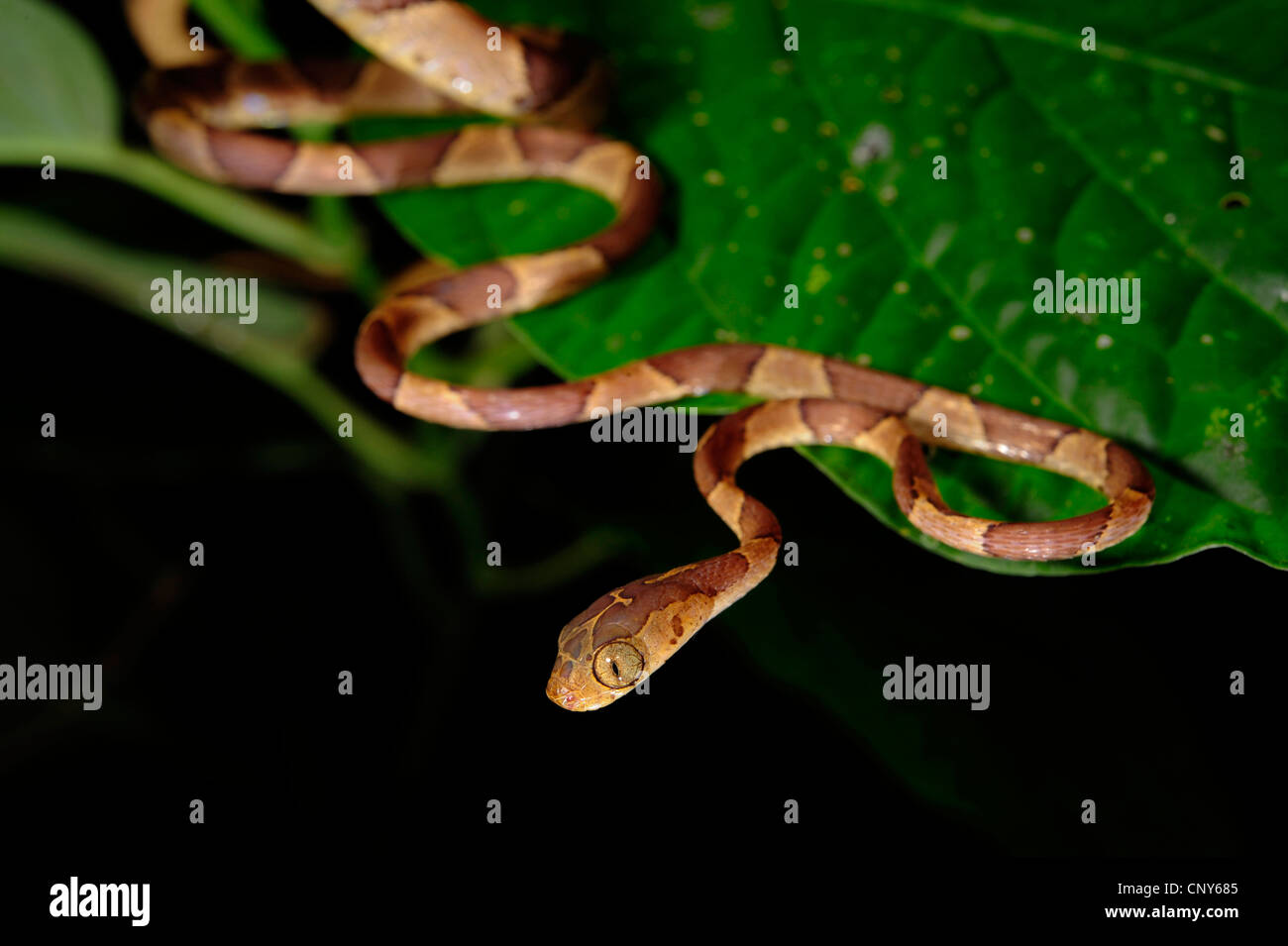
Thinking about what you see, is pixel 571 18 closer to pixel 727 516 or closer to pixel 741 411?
pixel 741 411

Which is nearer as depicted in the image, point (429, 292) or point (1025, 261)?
point (1025, 261)

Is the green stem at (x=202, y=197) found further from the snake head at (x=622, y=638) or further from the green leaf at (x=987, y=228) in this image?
the snake head at (x=622, y=638)

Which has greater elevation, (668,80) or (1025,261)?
(668,80)

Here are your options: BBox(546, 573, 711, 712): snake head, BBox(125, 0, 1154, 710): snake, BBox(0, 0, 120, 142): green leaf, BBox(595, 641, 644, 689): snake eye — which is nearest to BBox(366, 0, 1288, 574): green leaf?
BBox(125, 0, 1154, 710): snake

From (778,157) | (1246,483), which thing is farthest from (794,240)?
(1246,483)

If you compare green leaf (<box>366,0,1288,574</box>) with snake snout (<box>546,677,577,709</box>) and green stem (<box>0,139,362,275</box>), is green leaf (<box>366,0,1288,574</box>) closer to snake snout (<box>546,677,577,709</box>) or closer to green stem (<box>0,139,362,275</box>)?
green stem (<box>0,139,362,275</box>)

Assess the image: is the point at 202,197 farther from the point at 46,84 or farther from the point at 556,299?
the point at 556,299
